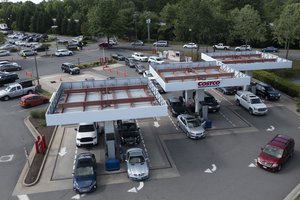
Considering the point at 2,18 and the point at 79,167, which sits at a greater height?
the point at 2,18

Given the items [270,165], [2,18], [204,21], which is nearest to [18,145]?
[270,165]

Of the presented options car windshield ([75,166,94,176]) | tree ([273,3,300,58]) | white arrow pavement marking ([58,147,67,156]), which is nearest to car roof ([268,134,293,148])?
car windshield ([75,166,94,176])

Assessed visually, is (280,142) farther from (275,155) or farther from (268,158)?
(268,158)

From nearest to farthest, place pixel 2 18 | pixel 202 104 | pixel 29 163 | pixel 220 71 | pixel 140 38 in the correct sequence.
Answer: pixel 29 163 → pixel 202 104 → pixel 220 71 → pixel 140 38 → pixel 2 18

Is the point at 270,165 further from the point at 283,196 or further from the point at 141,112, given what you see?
the point at 141,112

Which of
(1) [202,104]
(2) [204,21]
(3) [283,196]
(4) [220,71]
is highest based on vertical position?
(2) [204,21]

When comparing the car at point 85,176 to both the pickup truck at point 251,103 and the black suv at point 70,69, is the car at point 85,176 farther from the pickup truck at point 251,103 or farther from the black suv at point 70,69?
the black suv at point 70,69

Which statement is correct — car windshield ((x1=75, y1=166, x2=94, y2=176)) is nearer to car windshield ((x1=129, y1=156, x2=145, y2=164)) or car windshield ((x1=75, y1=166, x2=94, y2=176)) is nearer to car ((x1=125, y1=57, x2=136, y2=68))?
car windshield ((x1=129, y1=156, x2=145, y2=164))

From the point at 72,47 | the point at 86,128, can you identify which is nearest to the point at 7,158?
A: the point at 86,128

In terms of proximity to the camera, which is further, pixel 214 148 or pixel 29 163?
pixel 214 148
